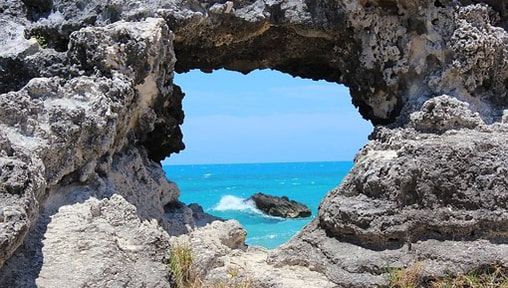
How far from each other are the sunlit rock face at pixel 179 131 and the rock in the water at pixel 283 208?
15.9 metres

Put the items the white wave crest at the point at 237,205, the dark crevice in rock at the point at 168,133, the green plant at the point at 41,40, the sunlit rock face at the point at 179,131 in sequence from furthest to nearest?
the white wave crest at the point at 237,205
the dark crevice in rock at the point at 168,133
the green plant at the point at 41,40
the sunlit rock face at the point at 179,131

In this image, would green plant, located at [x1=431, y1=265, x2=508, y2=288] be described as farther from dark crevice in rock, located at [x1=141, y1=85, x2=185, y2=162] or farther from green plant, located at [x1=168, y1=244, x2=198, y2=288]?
dark crevice in rock, located at [x1=141, y1=85, x2=185, y2=162]

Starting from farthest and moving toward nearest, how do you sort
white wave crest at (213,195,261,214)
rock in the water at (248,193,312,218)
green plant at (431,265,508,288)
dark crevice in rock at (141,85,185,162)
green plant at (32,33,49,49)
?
white wave crest at (213,195,261,214) < rock in the water at (248,193,312,218) < dark crevice in rock at (141,85,185,162) < green plant at (32,33,49,49) < green plant at (431,265,508,288)

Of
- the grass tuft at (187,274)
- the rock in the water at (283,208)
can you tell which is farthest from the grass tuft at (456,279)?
the rock in the water at (283,208)

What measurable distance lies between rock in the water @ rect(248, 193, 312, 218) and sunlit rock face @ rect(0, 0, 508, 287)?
15.9 meters

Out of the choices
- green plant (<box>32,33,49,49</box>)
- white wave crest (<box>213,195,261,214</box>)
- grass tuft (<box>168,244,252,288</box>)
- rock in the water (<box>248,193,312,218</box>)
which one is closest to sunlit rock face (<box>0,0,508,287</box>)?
green plant (<box>32,33,49,49</box>)

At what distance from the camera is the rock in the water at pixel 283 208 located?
76.1 ft

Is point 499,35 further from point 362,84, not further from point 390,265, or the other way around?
point 390,265

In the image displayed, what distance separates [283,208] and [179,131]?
16.4 m

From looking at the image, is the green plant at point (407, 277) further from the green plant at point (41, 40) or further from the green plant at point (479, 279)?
the green plant at point (41, 40)

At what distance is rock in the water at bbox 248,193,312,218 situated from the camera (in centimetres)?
2319

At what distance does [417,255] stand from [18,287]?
119 inches

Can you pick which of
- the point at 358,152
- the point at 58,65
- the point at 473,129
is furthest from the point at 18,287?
→ the point at 473,129

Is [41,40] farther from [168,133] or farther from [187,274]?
[187,274]
